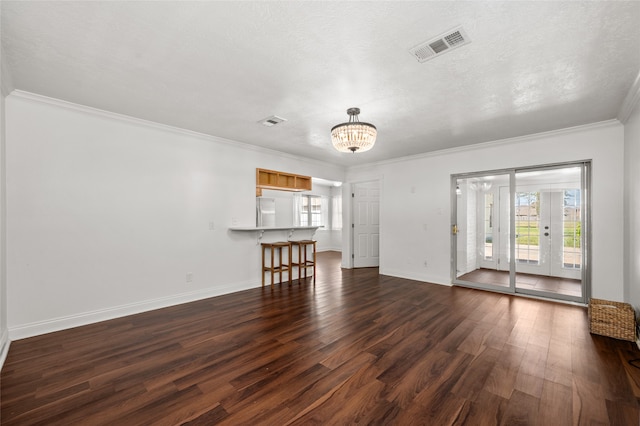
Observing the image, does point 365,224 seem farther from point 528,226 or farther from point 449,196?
point 528,226

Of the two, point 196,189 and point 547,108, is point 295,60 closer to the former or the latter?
point 196,189

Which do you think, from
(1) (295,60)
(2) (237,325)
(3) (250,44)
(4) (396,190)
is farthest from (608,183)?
(2) (237,325)

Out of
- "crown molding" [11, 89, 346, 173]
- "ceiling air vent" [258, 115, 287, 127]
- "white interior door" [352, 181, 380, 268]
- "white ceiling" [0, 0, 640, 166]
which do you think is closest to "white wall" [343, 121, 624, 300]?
"white interior door" [352, 181, 380, 268]

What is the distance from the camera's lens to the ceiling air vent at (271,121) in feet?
12.2

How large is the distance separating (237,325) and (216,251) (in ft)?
5.55

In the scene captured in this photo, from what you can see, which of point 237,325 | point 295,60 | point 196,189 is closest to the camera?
point 295,60

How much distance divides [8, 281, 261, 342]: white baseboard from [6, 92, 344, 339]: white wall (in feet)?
0.04

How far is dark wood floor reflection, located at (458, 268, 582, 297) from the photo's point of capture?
4.38 meters

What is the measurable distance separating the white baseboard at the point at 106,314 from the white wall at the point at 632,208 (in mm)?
5464

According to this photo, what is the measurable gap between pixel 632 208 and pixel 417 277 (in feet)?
11.1

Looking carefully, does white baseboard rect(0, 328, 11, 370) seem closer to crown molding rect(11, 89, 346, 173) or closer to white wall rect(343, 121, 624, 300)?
crown molding rect(11, 89, 346, 173)

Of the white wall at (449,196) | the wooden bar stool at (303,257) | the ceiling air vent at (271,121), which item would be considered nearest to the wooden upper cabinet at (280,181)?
the wooden bar stool at (303,257)

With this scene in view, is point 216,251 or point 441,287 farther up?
point 216,251

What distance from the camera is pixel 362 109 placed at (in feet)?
11.1
